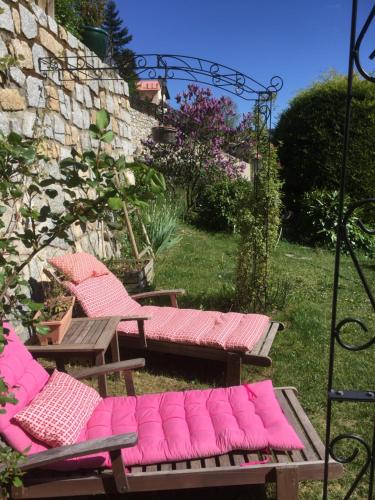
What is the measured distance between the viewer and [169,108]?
34.1 ft

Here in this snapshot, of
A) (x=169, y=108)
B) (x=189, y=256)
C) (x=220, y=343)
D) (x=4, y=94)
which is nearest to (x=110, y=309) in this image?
(x=220, y=343)

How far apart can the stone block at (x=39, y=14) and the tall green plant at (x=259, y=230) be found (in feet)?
7.27

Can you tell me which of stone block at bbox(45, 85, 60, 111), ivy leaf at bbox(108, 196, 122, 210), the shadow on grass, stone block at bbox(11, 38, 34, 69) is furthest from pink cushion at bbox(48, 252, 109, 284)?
ivy leaf at bbox(108, 196, 122, 210)

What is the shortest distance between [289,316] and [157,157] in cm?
646

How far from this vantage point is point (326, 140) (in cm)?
811

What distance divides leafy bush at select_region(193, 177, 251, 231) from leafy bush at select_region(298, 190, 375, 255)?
4.13 feet

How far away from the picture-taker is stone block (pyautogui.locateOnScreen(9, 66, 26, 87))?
3.19 m

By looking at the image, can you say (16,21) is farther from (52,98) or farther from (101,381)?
(101,381)

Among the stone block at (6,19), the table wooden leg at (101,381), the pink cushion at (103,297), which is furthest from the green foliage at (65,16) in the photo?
the table wooden leg at (101,381)

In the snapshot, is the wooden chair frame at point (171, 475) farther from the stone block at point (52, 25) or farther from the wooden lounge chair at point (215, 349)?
the stone block at point (52, 25)

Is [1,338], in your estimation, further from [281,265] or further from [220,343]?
[281,265]

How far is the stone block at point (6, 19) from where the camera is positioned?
3.06 meters

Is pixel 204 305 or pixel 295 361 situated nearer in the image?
pixel 295 361

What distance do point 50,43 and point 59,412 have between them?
3316mm
